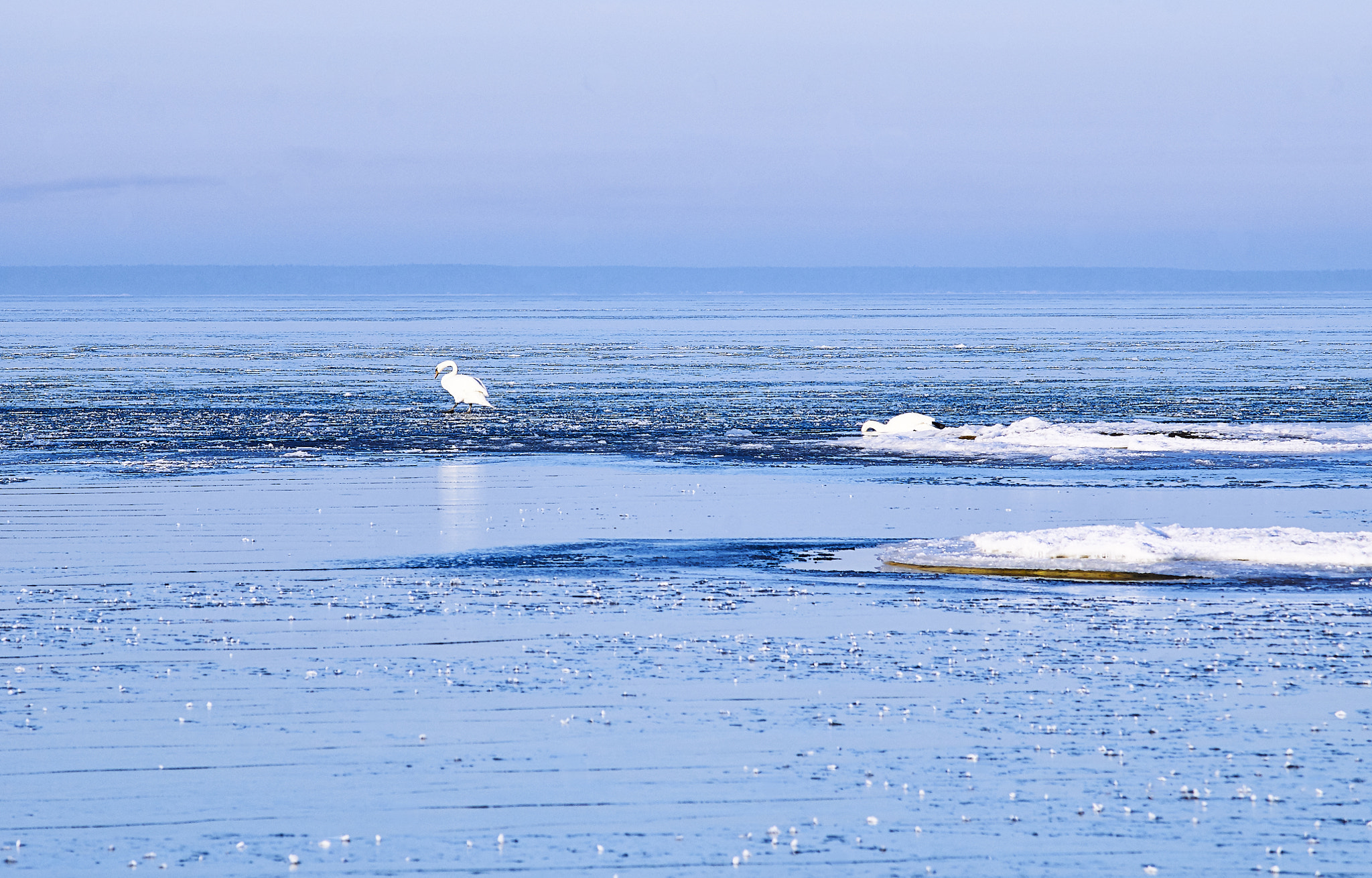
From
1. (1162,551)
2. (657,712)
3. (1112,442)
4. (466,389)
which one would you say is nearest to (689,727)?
(657,712)

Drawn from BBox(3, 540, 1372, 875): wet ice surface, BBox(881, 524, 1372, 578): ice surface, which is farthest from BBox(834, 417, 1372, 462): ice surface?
BBox(3, 540, 1372, 875): wet ice surface

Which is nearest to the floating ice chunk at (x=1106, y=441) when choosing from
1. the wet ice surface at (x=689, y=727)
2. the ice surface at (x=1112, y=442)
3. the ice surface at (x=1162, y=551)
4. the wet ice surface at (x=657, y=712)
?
the ice surface at (x=1112, y=442)

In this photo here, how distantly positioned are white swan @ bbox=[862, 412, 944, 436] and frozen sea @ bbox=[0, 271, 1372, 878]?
43 cm

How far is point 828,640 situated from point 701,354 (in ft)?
168

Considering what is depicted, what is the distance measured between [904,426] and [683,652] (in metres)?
17.2

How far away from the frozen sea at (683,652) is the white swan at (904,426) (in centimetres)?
43

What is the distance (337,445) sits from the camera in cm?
2784

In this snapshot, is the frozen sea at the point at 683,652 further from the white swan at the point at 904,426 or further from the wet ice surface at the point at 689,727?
the white swan at the point at 904,426

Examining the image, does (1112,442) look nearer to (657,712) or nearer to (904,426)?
(904,426)

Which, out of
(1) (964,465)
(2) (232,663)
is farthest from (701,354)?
(2) (232,663)

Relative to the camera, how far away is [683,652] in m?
12.1

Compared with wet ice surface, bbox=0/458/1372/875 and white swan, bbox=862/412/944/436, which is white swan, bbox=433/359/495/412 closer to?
white swan, bbox=862/412/944/436

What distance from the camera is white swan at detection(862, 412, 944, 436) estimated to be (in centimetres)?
2877

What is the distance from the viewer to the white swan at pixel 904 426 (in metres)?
28.8
